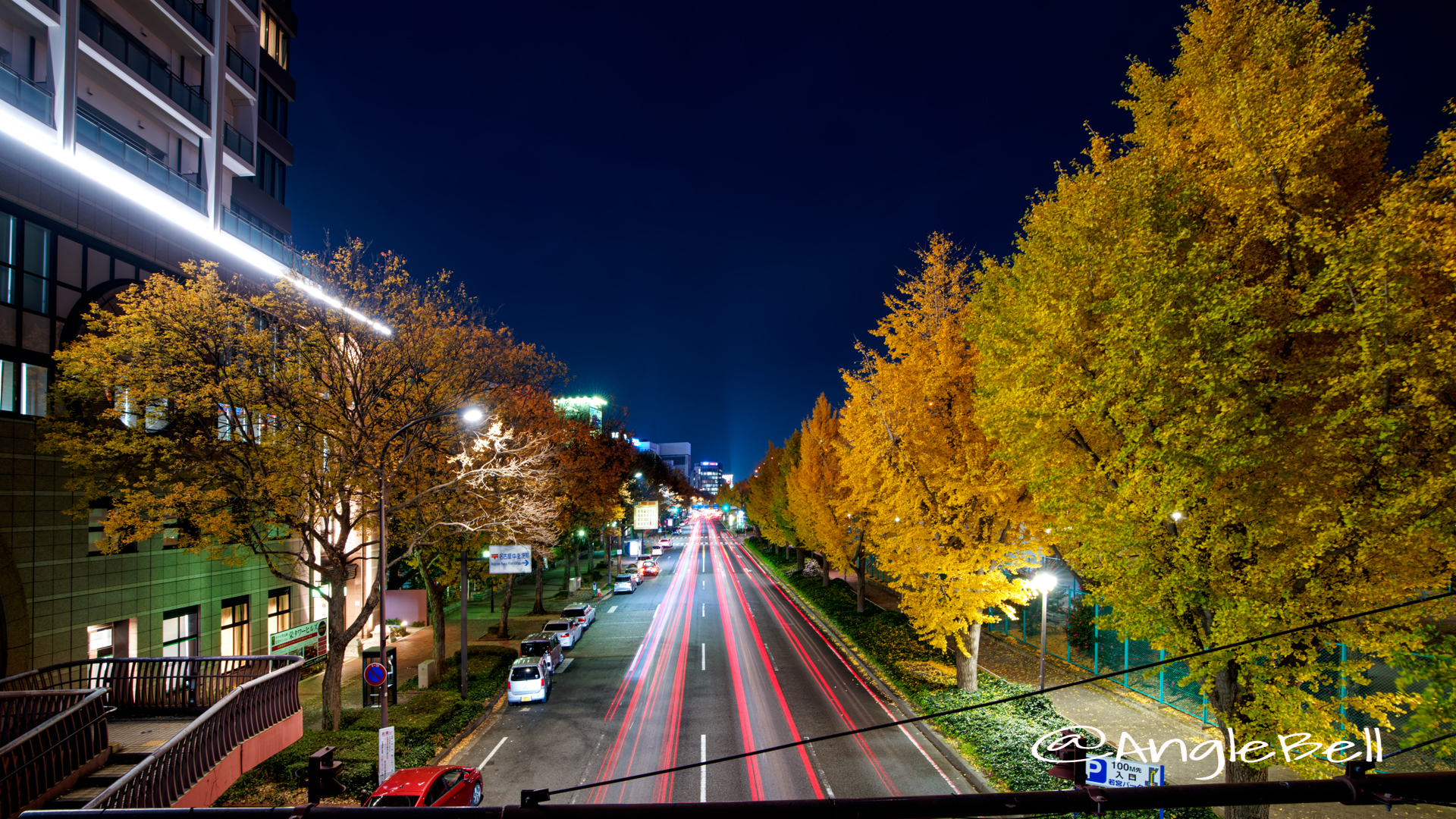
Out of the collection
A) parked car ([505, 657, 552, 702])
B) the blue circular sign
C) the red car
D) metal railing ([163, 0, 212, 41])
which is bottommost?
parked car ([505, 657, 552, 702])

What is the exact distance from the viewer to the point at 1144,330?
9.12 meters

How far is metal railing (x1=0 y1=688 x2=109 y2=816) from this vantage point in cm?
889

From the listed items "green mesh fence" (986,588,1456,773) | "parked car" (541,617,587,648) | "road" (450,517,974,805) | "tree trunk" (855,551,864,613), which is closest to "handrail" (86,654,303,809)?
"road" (450,517,974,805)

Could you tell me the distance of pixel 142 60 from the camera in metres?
21.5

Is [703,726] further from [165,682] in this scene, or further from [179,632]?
[179,632]

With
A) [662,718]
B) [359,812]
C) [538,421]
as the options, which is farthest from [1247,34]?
[538,421]

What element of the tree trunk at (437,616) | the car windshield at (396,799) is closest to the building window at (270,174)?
the tree trunk at (437,616)

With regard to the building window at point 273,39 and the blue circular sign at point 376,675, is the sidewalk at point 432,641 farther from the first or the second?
the building window at point 273,39

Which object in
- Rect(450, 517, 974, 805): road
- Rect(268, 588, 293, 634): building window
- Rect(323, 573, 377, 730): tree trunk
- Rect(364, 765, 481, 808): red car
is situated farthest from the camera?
Rect(268, 588, 293, 634): building window

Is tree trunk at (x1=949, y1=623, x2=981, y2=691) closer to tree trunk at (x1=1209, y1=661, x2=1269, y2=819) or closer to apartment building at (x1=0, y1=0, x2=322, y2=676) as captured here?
tree trunk at (x1=1209, y1=661, x2=1269, y2=819)

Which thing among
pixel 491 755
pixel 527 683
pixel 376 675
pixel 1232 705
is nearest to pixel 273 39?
pixel 376 675

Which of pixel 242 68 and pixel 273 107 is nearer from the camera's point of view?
pixel 242 68

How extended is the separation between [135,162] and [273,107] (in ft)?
41.2

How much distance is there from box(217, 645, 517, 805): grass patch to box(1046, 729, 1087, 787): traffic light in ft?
42.1
